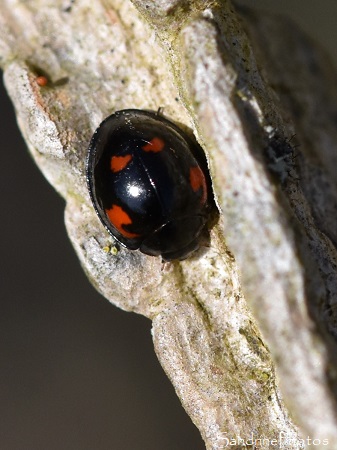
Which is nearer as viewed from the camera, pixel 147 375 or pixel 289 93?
pixel 289 93

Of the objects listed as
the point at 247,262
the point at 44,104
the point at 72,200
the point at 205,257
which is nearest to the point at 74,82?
the point at 44,104

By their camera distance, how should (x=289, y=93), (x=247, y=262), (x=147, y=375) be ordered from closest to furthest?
(x=247, y=262)
(x=289, y=93)
(x=147, y=375)

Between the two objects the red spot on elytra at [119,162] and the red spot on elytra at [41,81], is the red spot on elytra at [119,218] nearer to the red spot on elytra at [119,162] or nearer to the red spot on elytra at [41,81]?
the red spot on elytra at [119,162]

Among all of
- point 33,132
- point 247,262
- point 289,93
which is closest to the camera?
point 247,262

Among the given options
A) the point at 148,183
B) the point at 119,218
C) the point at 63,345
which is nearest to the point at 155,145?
the point at 148,183

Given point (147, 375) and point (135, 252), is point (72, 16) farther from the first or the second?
point (147, 375)

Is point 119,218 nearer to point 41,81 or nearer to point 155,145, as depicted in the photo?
point 155,145
